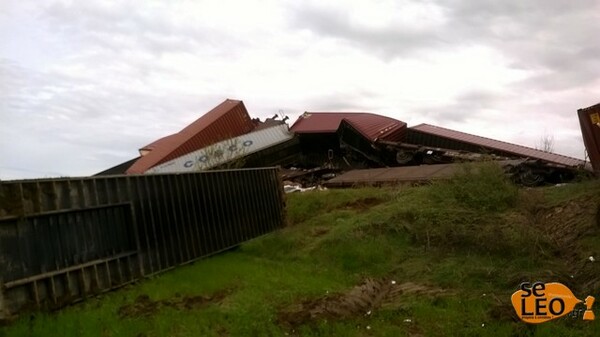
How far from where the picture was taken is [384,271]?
997 cm

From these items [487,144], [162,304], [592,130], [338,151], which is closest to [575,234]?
[592,130]

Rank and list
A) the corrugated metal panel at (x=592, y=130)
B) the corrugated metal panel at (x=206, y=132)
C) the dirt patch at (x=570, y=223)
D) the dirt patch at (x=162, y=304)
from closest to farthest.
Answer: the dirt patch at (x=162, y=304) < the dirt patch at (x=570, y=223) < the corrugated metal panel at (x=592, y=130) < the corrugated metal panel at (x=206, y=132)

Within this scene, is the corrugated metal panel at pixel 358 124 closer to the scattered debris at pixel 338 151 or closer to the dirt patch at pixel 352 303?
the scattered debris at pixel 338 151

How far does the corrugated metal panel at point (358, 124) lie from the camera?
24.1 metres

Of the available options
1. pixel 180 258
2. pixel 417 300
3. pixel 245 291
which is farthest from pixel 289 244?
pixel 417 300

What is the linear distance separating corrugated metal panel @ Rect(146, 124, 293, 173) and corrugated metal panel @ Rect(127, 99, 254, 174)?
1.43 m

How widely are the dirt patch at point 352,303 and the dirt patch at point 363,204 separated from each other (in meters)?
5.99

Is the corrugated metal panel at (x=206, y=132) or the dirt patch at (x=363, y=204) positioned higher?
the corrugated metal panel at (x=206, y=132)

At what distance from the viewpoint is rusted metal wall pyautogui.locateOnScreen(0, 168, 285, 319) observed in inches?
292

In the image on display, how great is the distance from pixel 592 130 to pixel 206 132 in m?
18.6

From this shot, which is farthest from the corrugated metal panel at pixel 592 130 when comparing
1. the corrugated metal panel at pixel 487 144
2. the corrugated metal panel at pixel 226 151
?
the corrugated metal panel at pixel 226 151

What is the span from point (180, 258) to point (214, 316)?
3.99 metres

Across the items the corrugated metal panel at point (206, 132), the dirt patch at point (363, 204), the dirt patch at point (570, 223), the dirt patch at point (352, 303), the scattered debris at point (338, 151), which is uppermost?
the corrugated metal panel at point (206, 132)

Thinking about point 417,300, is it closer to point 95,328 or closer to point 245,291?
point 245,291
